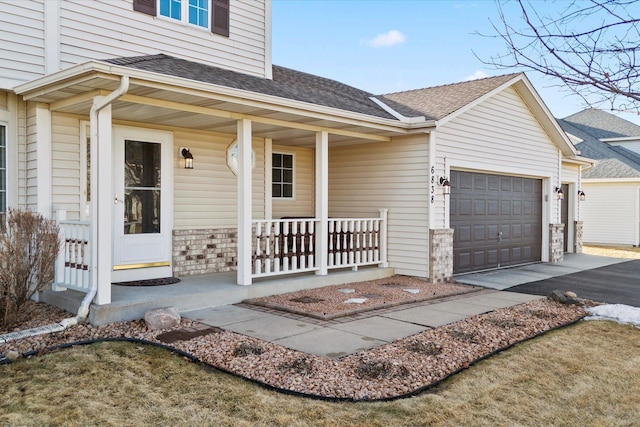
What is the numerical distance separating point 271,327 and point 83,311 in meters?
2.09

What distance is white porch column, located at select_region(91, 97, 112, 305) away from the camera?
561 cm

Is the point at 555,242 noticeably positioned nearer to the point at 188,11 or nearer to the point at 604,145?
the point at 188,11

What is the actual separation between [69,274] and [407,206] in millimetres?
5642

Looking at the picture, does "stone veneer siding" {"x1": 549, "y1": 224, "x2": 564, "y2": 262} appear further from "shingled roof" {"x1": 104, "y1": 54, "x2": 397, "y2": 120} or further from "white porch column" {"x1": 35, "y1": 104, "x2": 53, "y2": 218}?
"white porch column" {"x1": 35, "y1": 104, "x2": 53, "y2": 218}

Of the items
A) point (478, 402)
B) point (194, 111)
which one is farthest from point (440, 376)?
point (194, 111)

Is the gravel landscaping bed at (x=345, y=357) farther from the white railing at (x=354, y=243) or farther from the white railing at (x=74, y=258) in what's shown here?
the white railing at (x=354, y=243)

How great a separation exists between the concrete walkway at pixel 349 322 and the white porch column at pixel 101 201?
1120 millimetres

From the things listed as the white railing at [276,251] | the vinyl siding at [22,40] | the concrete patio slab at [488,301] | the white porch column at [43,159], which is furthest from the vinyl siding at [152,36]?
the concrete patio slab at [488,301]

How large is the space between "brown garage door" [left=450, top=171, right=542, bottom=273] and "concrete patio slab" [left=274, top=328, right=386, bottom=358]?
5.00m

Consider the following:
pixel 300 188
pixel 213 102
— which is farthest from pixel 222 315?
pixel 300 188

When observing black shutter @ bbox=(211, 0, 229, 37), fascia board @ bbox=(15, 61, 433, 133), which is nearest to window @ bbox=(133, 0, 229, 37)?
black shutter @ bbox=(211, 0, 229, 37)

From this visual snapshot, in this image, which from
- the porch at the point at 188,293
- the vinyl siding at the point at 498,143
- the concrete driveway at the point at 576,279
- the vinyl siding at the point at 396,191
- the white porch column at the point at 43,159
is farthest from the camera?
the vinyl siding at the point at 498,143

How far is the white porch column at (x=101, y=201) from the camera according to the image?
5609mm

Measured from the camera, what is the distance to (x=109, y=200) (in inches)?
224
